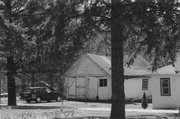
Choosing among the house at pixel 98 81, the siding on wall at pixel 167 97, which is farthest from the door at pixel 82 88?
the siding on wall at pixel 167 97

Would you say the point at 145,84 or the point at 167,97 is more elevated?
the point at 145,84

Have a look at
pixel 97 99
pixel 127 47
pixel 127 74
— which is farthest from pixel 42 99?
pixel 127 47

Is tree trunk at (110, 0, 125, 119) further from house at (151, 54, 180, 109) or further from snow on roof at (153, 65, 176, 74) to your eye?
snow on roof at (153, 65, 176, 74)

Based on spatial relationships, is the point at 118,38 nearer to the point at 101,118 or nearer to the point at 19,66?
the point at 101,118

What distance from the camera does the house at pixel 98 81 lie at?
4122 cm

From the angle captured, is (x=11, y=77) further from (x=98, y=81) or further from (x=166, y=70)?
(x=166, y=70)

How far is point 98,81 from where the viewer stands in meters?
42.1

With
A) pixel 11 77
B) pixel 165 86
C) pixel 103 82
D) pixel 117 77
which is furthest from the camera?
pixel 103 82

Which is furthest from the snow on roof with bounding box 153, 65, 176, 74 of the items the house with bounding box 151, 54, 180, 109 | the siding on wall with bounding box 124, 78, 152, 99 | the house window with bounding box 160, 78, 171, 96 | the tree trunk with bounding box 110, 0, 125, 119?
the siding on wall with bounding box 124, 78, 152, 99

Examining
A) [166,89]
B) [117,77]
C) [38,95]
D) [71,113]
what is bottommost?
[71,113]

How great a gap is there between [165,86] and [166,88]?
17cm

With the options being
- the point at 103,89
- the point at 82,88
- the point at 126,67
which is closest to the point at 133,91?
the point at 126,67

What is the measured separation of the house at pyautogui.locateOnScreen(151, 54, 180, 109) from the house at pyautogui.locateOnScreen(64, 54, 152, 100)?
40.7 feet

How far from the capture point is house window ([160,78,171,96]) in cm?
2738
